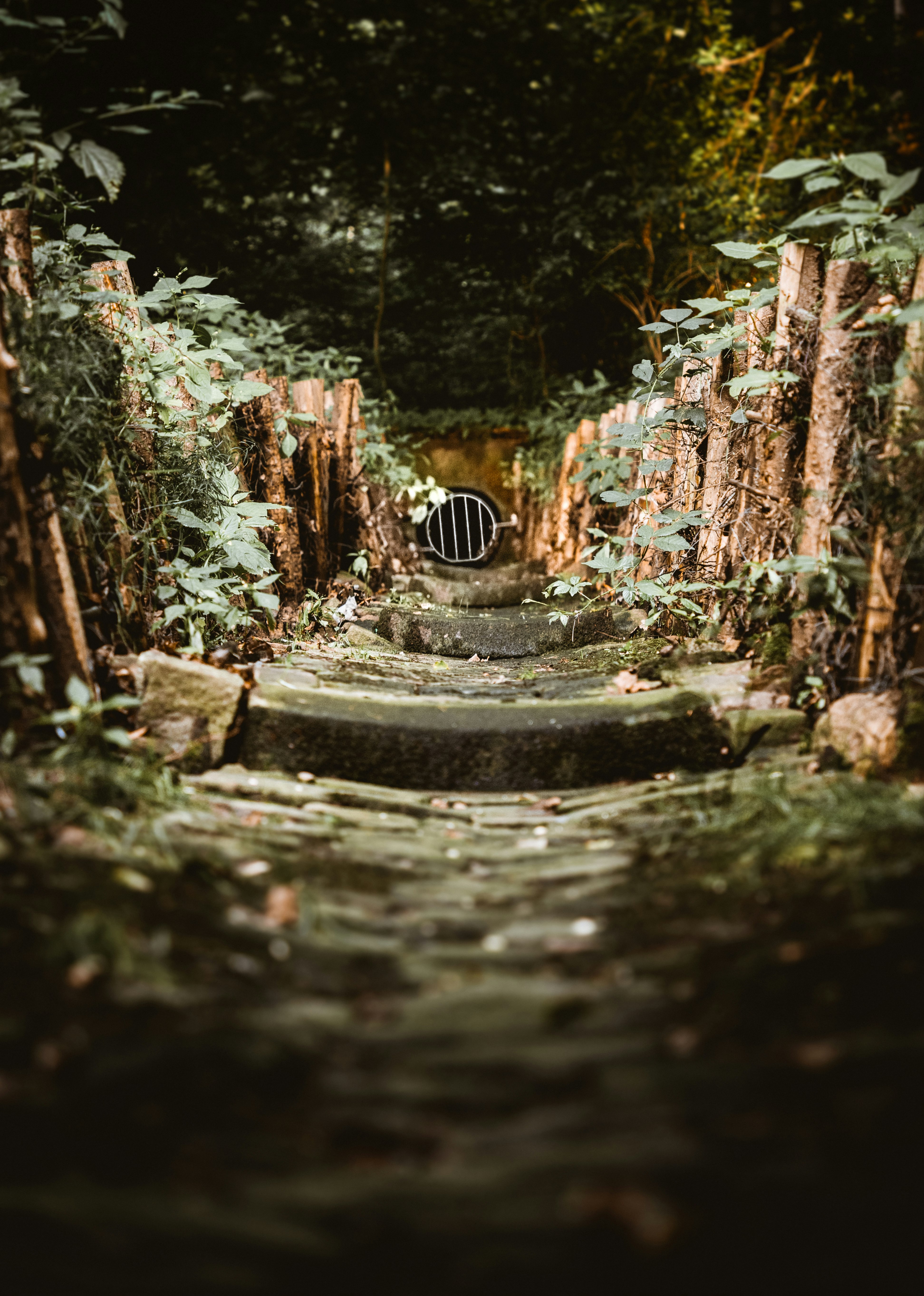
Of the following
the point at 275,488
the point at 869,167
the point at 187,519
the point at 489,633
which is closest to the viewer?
the point at 869,167

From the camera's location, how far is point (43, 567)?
2.01 m

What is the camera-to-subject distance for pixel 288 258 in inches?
355

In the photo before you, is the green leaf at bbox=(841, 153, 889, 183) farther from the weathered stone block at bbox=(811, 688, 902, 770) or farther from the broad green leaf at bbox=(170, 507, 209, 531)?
the broad green leaf at bbox=(170, 507, 209, 531)

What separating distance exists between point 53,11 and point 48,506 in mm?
6207

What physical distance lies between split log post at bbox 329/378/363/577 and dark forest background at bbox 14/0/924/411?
382 cm

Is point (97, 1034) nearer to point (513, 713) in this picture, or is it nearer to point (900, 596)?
point (513, 713)

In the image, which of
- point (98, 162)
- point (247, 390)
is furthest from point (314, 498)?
point (98, 162)

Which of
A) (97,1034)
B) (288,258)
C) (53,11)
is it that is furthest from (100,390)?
(288,258)

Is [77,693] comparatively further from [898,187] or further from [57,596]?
Result: [898,187]

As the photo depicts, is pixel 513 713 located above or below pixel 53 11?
below

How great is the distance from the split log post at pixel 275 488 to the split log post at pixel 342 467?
0.75 meters

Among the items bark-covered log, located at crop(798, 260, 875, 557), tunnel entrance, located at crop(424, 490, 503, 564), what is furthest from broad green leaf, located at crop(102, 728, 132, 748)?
tunnel entrance, located at crop(424, 490, 503, 564)

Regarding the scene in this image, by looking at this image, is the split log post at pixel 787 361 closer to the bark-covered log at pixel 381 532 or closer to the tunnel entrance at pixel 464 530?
the bark-covered log at pixel 381 532

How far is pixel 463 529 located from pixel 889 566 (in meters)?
6.88
